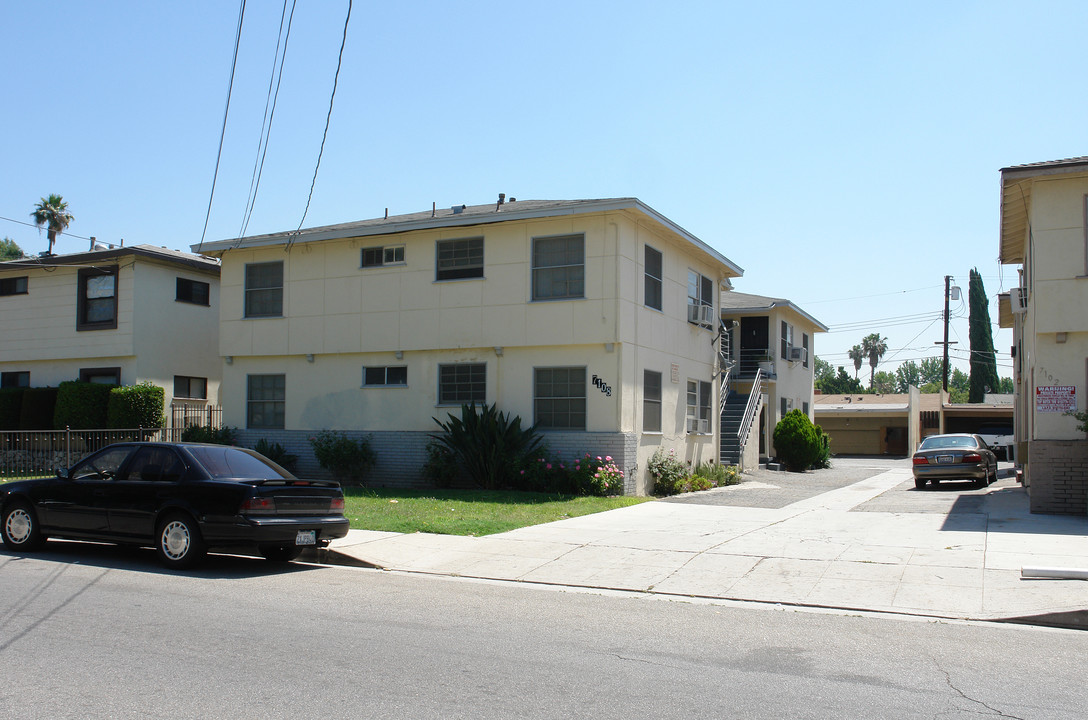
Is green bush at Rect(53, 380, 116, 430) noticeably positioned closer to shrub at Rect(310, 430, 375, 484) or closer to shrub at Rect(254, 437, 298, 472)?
shrub at Rect(254, 437, 298, 472)

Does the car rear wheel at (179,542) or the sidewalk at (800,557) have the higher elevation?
the car rear wheel at (179,542)

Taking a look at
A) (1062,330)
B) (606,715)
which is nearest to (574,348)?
(1062,330)

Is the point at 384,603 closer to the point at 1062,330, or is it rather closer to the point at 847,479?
the point at 1062,330

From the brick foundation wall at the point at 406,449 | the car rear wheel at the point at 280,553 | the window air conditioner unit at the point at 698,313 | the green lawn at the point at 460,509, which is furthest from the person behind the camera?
the window air conditioner unit at the point at 698,313

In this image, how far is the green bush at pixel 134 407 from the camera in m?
24.0

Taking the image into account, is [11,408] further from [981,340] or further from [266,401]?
[981,340]

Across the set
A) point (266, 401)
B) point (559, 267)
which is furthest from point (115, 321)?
point (559, 267)

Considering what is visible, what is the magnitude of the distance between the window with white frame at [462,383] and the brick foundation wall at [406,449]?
102cm

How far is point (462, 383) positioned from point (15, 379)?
52.7 ft

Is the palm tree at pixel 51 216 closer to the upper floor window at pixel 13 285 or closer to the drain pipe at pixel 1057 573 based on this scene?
the upper floor window at pixel 13 285

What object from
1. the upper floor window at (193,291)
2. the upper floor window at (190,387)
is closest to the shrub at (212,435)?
the upper floor window at (190,387)

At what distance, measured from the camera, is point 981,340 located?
5950 cm

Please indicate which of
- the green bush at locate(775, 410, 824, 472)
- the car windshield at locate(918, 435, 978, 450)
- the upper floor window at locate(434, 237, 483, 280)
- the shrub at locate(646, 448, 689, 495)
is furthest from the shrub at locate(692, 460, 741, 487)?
the upper floor window at locate(434, 237, 483, 280)

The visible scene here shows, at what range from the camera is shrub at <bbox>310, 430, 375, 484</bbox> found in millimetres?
21250
